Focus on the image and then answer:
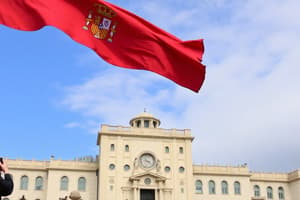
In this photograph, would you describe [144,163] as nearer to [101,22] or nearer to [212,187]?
[212,187]

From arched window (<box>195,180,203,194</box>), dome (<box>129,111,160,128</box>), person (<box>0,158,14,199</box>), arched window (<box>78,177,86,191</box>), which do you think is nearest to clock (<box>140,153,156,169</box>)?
dome (<box>129,111,160,128</box>)

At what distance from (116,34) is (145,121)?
50511 mm

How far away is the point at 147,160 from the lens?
183ft

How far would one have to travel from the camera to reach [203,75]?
10.7 meters

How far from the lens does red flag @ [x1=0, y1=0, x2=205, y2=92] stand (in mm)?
8969

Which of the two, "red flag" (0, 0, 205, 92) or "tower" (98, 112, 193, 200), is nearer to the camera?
"red flag" (0, 0, 205, 92)

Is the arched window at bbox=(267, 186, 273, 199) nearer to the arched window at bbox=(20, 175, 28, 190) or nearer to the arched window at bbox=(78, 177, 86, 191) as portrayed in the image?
the arched window at bbox=(78, 177, 86, 191)

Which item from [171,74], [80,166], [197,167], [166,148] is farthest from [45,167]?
[171,74]

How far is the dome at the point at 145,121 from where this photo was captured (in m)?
60.2

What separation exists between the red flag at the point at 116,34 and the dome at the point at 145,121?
49.4 metres

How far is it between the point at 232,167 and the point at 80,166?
20.3 meters

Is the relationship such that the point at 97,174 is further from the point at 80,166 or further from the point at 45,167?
the point at 45,167

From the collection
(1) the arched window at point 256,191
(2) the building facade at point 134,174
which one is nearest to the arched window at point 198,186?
(2) the building facade at point 134,174

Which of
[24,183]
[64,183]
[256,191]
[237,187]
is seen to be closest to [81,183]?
[64,183]
